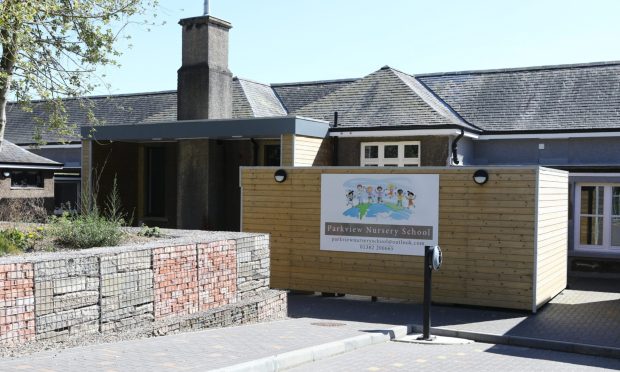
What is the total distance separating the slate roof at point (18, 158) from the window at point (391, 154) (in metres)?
14.8

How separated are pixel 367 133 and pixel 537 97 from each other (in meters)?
6.07

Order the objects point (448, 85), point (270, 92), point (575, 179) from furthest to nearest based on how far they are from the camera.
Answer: point (270, 92) → point (448, 85) → point (575, 179)

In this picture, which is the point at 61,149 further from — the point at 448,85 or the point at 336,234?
the point at 336,234

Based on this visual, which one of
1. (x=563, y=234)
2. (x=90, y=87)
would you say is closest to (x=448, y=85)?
(x=563, y=234)

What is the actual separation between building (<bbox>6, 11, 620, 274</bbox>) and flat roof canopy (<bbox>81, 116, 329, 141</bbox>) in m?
0.03

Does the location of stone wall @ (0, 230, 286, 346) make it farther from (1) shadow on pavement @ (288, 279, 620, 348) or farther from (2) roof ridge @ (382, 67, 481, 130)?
(2) roof ridge @ (382, 67, 481, 130)

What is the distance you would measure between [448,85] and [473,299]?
12.1 metres

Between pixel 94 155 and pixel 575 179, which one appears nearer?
pixel 575 179

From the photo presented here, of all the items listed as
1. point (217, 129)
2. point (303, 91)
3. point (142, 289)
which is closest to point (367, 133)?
point (217, 129)

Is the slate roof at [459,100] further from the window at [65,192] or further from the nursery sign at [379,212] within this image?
the window at [65,192]

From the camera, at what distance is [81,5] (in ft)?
42.0

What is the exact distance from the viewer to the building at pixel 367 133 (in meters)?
18.3

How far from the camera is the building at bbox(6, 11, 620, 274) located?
60.0ft

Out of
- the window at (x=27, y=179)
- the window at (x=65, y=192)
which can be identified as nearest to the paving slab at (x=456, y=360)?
the window at (x=27, y=179)
